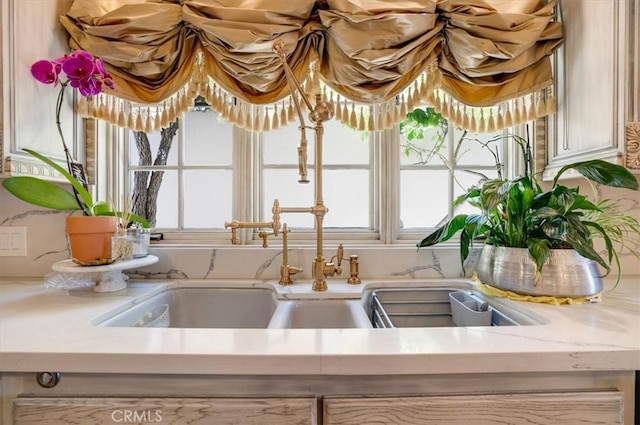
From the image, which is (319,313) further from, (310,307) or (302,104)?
(302,104)

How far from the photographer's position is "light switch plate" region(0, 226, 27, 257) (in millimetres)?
1180

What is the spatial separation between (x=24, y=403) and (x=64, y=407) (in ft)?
0.26

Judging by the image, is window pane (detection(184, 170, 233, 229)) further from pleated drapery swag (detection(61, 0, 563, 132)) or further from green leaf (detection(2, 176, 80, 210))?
green leaf (detection(2, 176, 80, 210))

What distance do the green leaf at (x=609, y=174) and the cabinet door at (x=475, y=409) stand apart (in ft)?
1.75

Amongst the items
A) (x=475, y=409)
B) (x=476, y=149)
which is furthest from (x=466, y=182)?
(x=475, y=409)

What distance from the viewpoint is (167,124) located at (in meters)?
1.23

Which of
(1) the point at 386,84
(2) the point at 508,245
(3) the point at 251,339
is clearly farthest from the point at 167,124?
(2) the point at 508,245

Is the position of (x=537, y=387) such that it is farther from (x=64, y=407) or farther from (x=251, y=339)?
(x=64, y=407)

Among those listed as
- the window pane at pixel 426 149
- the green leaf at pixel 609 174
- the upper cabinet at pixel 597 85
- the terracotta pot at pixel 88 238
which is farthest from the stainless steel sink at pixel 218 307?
the upper cabinet at pixel 597 85

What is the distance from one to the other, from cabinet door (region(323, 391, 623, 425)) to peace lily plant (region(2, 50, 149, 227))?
3.23ft

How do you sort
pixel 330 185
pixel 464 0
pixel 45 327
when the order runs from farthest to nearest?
1. pixel 330 185
2. pixel 464 0
3. pixel 45 327

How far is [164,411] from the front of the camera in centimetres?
59

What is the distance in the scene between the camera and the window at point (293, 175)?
4.55ft

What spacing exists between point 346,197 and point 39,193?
1.09m
